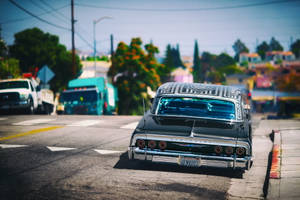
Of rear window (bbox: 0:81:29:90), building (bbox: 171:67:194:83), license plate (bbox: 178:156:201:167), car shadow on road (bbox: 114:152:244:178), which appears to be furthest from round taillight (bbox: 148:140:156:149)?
building (bbox: 171:67:194:83)

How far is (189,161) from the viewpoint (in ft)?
26.0

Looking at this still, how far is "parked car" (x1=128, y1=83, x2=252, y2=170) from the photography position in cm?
790

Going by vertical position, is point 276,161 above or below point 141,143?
below

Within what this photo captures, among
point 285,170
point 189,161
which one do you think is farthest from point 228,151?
point 285,170

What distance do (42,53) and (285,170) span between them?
72.8 metres

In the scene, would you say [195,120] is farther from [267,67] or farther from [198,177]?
[267,67]

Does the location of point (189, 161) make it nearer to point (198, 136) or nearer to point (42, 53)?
point (198, 136)

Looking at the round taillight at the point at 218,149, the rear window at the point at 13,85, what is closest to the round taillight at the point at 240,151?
the round taillight at the point at 218,149

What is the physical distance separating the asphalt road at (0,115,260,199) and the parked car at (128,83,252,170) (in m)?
0.43

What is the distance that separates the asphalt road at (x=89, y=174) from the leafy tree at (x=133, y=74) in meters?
41.7

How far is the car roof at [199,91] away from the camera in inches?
372

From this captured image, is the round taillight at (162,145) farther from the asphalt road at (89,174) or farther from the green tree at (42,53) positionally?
the green tree at (42,53)

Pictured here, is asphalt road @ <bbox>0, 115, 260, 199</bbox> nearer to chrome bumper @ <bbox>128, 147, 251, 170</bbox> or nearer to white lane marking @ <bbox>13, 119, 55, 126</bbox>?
chrome bumper @ <bbox>128, 147, 251, 170</bbox>

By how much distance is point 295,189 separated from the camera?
690cm
